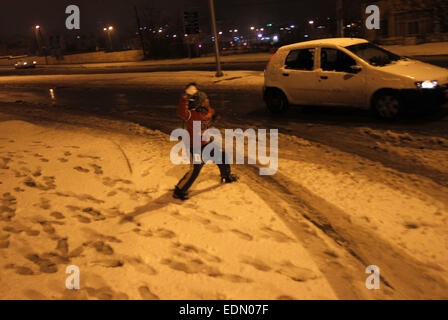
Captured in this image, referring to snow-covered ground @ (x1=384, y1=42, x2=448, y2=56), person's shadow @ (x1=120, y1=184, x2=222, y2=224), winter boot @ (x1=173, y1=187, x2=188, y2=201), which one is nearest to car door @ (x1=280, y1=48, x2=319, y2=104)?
person's shadow @ (x1=120, y1=184, x2=222, y2=224)

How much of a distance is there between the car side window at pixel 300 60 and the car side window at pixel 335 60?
0.29 metres

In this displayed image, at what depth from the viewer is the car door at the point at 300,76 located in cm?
912

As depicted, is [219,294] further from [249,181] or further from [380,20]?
[380,20]

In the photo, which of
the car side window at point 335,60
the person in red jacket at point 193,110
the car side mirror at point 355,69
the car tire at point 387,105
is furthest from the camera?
the car side window at point 335,60

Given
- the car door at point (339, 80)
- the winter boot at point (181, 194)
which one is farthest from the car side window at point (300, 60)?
the winter boot at point (181, 194)

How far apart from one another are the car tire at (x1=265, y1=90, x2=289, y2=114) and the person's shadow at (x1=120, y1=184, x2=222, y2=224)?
477 centimetres

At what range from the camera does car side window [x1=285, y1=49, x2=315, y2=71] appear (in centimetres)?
913

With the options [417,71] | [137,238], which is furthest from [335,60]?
[137,238]

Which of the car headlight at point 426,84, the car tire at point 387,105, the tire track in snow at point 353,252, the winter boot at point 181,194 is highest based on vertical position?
the car headlight at point 426,84

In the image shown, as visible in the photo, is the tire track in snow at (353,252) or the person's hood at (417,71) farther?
the person's hood at (417,71)

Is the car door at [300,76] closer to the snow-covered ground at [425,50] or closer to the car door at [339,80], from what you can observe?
the car door at [339,80]

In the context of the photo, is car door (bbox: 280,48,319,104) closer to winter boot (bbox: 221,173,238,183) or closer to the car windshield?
the car windshield

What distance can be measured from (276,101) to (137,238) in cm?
659
